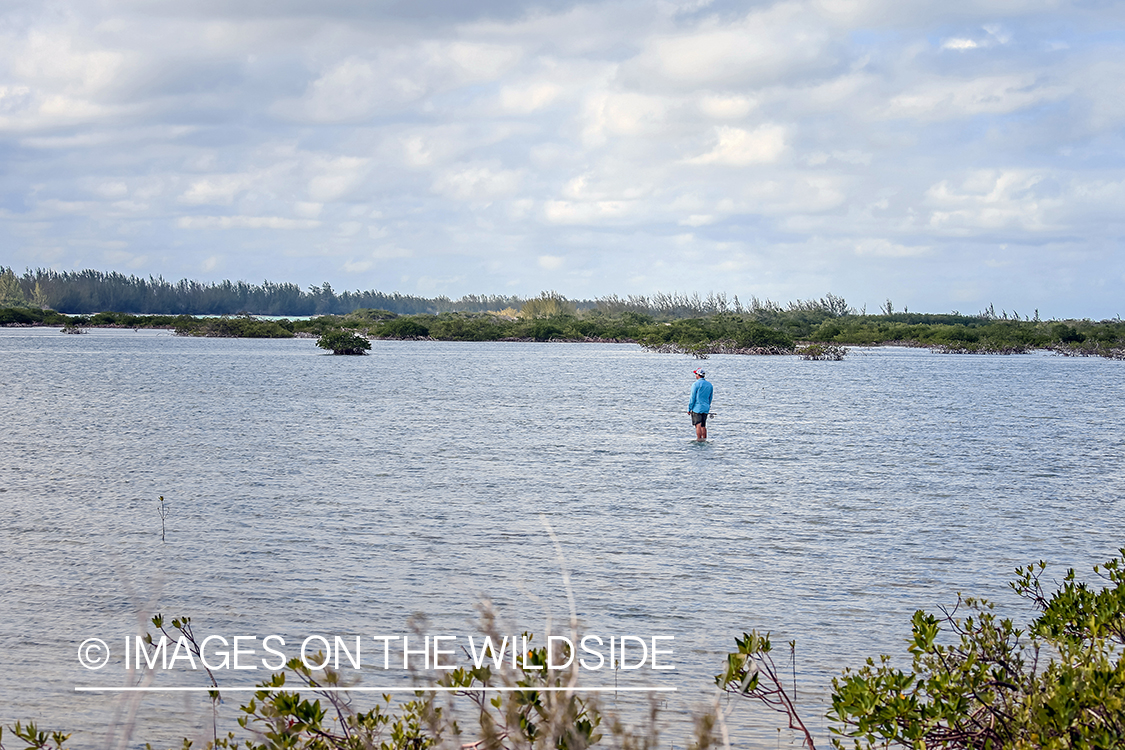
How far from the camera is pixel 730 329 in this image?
113812 millimetres

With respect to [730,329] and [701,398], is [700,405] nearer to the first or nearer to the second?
[701,398]

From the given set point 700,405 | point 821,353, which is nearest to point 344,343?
point 821,353

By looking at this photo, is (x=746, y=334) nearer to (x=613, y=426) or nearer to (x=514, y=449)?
(x=613, y=426)

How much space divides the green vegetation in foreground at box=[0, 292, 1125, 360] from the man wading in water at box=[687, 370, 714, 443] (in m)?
60.5

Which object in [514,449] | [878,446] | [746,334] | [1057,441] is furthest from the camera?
[746,334]

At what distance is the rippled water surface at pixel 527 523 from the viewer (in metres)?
9.59

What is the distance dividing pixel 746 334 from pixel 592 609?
9094 cm

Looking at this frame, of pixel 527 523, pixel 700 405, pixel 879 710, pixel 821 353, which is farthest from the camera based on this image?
pixel 821 353

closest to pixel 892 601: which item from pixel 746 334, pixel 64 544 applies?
pixel 64 544

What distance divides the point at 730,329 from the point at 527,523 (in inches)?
3990

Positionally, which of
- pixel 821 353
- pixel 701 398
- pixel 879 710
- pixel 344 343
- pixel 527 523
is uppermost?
pixel 344 343

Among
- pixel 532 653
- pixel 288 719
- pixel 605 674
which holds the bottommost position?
pixel 605 674

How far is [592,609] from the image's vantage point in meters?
10.2

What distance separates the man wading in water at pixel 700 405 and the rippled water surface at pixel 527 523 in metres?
0.51
